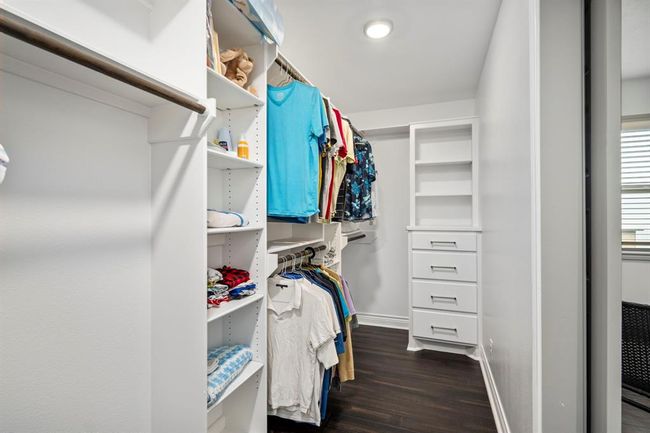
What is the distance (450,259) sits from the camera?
284cm

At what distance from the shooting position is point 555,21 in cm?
114

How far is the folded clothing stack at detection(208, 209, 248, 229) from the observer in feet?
4.20

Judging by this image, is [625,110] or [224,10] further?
[224,10]

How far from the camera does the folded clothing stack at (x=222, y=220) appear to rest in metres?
1.28

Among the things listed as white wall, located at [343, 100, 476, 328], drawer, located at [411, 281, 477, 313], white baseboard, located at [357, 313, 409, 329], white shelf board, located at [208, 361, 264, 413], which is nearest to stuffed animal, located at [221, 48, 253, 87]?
white shelf board, located at [208, 361, 264, 413]

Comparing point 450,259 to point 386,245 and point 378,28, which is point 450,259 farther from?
point 378,28

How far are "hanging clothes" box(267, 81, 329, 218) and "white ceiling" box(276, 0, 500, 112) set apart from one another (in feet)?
1.95

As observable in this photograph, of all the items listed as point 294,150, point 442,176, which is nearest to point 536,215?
point 294,150

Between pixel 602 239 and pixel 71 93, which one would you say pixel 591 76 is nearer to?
pixel 602 239

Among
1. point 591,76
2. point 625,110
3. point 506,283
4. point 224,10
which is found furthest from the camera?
point 506,283

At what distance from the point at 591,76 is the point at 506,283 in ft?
3.44

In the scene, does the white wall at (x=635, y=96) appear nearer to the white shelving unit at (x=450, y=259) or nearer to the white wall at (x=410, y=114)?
the white shelving unit at (x=450, y=259)

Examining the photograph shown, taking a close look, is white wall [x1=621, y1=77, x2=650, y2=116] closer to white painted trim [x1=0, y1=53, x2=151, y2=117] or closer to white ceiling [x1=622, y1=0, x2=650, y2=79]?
white ceiling [x1=622, y1=0, x2=650, y2=79]

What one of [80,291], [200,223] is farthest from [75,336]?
[200,223]
